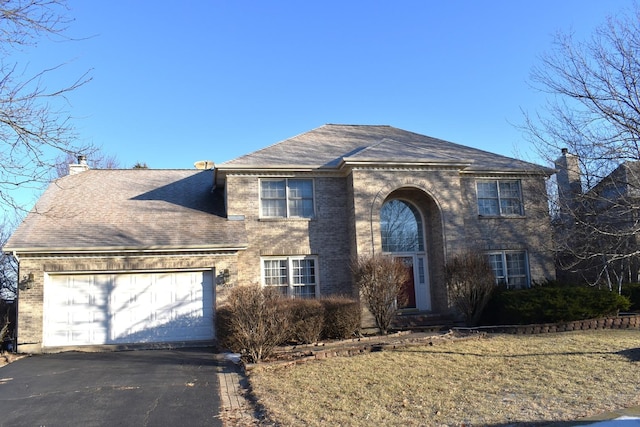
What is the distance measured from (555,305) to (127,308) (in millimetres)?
12331

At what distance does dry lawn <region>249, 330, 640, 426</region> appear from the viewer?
673 cm

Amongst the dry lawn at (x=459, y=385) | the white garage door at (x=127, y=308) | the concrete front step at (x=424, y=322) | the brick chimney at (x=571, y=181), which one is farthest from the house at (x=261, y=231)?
the dry lawn at (x=459, y=385)

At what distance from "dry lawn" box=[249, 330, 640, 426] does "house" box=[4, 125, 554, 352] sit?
5.76 m

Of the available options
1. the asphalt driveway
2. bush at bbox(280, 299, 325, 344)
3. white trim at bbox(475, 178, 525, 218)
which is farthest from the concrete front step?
the asphalt driveway

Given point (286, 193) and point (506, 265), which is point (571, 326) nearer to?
point (506, 265)

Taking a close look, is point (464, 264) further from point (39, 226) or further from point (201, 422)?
point (39, 226)

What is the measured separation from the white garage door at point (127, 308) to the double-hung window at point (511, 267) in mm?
10159

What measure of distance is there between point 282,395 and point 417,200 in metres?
11.4

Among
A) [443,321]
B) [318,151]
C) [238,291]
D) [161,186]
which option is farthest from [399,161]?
[161,186]

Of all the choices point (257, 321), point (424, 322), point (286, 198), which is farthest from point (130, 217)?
point (424, 322)

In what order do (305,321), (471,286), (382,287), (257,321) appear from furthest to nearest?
(471,286), (382,287), (305,321), (257,321)

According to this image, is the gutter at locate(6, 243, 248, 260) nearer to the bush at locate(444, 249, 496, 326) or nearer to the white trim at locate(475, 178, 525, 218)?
the bush at locate(444, 249, 496, 326)

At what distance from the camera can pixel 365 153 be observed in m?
17.2

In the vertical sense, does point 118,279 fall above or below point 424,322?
above
